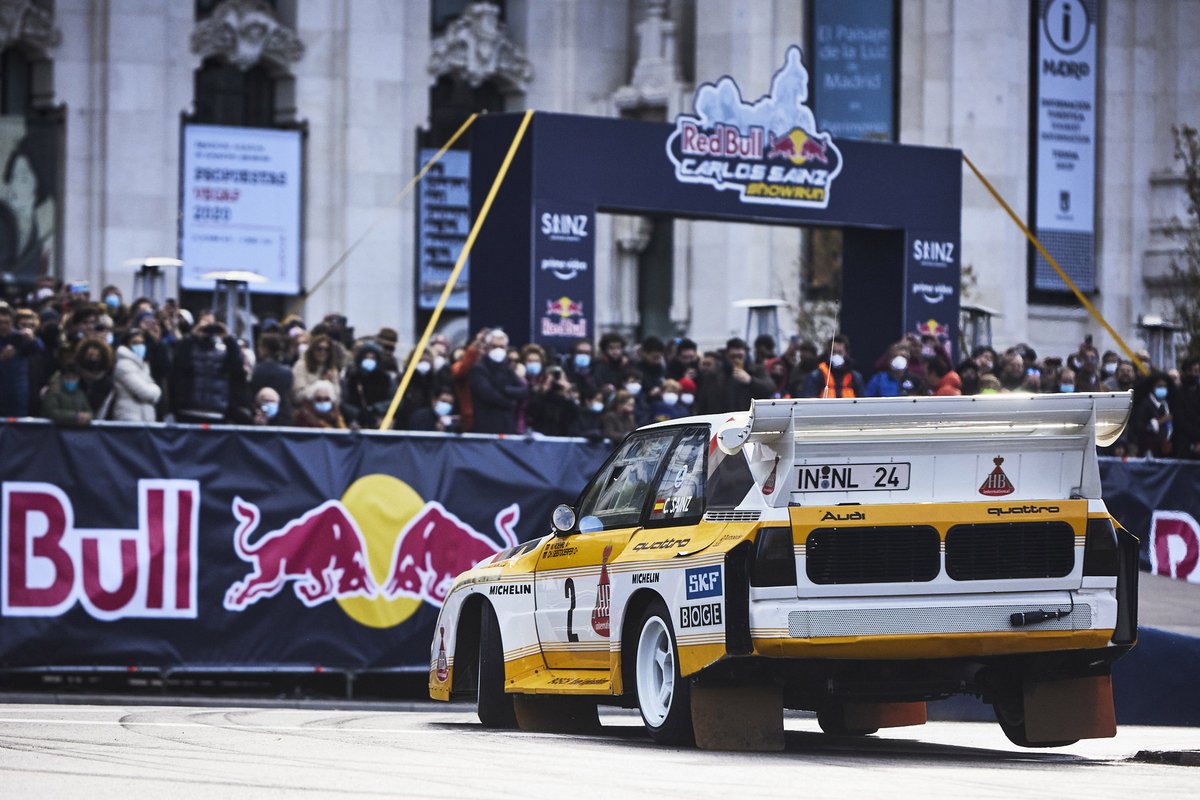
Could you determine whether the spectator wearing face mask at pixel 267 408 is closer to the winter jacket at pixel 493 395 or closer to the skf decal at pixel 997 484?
the winter jacket at pixel 493 395

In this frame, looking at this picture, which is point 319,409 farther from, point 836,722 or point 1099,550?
point 1099,550

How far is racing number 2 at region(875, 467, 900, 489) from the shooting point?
11195 millimetres

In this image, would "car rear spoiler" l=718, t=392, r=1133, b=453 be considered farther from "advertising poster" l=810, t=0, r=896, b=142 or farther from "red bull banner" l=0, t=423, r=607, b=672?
"advertising poster" l=810, t=0, r=896, b=142

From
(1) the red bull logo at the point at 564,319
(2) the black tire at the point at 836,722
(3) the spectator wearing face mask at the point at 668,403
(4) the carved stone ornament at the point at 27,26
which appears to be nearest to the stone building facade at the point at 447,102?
(4) the carved stone ornament at the point at 27,26

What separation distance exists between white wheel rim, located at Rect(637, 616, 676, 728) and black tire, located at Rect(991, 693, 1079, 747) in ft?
5.90

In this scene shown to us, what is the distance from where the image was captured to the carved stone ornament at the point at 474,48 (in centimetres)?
4275

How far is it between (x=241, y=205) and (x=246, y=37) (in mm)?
3118

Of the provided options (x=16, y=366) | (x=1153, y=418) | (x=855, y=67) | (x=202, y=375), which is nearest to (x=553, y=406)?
(x=202, y=375)

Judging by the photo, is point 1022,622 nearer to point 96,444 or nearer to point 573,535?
point 573,535

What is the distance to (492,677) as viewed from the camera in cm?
1368

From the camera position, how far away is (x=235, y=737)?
12.0 meters

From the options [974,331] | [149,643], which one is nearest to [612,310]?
[974,331]

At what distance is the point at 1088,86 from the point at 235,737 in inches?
1415

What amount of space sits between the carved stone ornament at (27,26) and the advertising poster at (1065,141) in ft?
61.5
